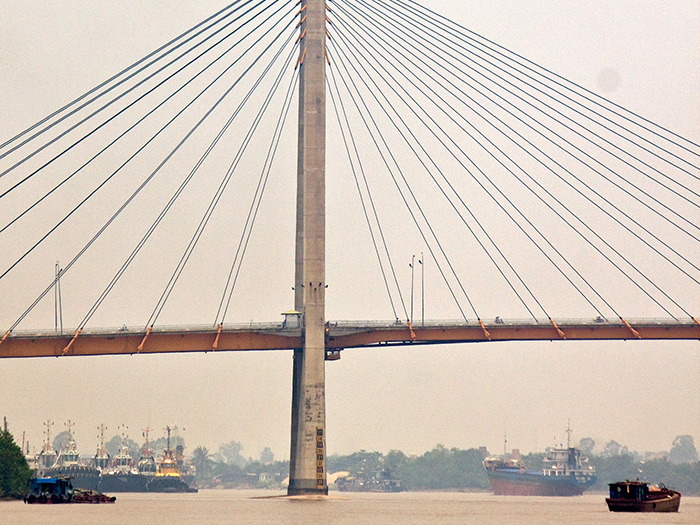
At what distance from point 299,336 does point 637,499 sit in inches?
1366

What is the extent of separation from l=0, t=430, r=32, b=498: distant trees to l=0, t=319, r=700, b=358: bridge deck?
30617mm

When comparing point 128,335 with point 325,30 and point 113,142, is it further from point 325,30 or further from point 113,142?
point 325,30

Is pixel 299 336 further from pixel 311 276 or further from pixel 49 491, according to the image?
pixel 49 491

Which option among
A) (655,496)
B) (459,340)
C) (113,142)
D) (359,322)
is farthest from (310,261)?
(655,496)

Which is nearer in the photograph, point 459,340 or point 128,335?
point 128,335

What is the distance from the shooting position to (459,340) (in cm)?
12950

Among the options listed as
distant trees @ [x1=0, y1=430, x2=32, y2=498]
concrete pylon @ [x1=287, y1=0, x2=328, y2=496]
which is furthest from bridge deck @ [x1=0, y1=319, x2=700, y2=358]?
distant trees @ [x1=0, y1=430, x2=32, y2=498]

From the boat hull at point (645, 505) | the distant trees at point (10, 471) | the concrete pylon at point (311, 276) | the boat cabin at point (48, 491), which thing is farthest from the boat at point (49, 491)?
the boat hull at point (645, 505)

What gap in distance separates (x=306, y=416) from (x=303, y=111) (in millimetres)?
29640

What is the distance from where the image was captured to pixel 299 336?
412 feet

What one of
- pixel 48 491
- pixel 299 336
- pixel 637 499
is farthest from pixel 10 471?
pixel 637 499

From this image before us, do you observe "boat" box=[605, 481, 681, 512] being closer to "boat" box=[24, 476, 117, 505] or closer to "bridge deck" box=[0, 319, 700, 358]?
"bridge deck" box=[0, 319, 700, 358]

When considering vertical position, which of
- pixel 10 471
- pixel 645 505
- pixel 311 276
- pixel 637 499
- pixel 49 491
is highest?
pixel 311 276

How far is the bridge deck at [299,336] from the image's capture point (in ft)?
394
